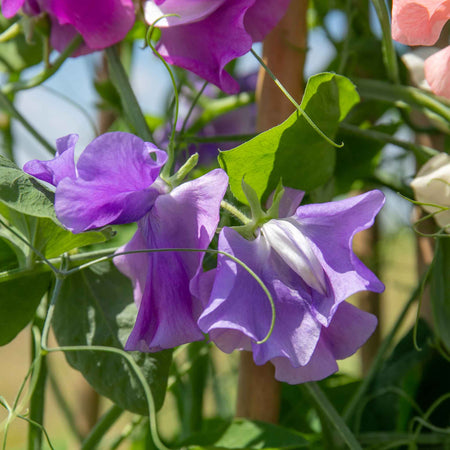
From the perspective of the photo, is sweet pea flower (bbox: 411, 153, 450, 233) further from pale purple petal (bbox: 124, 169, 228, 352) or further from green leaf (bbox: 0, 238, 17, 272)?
green leaf (bbox: 0, 238, 17, 272)

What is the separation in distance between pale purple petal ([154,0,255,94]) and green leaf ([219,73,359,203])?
0.05 metres

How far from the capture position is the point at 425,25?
1.21 feet

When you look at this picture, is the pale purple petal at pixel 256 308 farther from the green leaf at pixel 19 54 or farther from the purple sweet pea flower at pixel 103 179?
the green leaf at pixel 19 54

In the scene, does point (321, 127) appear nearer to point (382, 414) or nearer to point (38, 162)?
point (38, 162)

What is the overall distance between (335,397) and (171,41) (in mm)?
403

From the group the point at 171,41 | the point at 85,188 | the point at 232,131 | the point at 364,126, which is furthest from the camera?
the point at 232,131

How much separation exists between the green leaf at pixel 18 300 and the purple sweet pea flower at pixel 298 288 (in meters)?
0.16

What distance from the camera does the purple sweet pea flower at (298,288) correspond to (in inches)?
12.4

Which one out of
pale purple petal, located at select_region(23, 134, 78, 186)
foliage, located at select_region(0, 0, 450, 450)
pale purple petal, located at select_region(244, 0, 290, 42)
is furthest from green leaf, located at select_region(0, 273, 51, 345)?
pale purple petal, located at select_region(244, 0, 290, 42)

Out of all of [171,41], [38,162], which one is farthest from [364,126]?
[38,162]

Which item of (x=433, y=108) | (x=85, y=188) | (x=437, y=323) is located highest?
(x=85, y=188)

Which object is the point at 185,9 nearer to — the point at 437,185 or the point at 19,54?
the point at 437,185

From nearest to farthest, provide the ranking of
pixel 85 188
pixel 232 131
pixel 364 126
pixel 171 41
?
pixel 85 188 < pixel 171 41 < pixel 364 126 < pixel 232 131

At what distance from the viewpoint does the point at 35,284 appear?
1.41 ft
